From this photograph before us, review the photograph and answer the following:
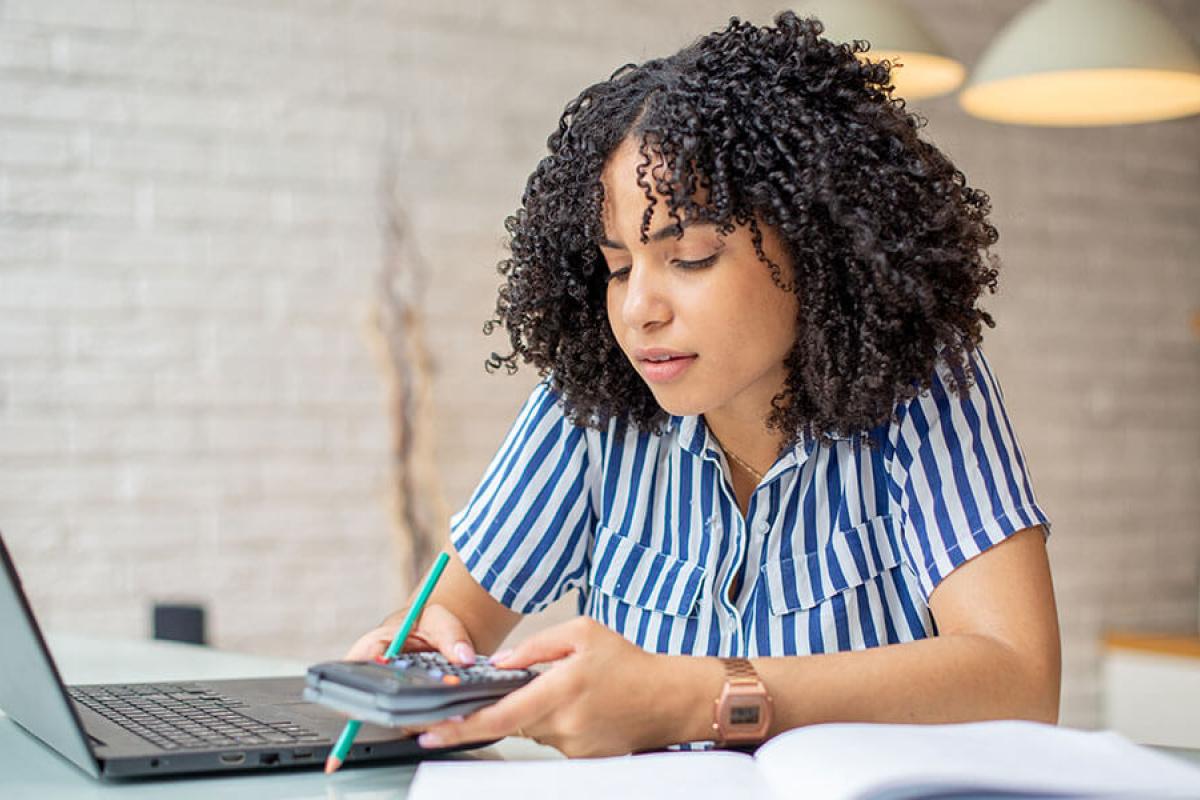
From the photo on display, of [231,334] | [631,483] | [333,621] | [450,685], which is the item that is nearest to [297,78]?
[231,334]

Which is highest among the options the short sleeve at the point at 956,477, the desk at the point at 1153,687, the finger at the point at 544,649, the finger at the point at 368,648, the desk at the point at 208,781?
the short sleeve at the point at 956,477

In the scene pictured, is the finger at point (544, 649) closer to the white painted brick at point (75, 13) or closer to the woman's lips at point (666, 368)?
the woman's lips at point (666, 368)

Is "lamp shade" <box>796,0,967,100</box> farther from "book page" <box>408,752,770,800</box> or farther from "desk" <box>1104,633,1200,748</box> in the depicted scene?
"desk" <box>1104,633,1200,748</box>

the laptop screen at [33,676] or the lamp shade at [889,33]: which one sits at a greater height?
the lamp shade at [889,33]

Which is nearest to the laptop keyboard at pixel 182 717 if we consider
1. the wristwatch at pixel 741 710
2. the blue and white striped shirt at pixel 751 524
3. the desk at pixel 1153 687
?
the wristwatch at pixel 741 710

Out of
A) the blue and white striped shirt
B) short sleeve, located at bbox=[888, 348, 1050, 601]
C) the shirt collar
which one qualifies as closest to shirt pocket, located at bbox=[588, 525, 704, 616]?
the blue and white striped shirt

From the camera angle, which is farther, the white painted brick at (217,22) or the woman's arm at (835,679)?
the white painted brick at (217,22)

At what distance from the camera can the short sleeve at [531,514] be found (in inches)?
55.4

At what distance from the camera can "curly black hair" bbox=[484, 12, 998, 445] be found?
3.89 ft

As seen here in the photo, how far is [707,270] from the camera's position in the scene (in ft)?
3.91

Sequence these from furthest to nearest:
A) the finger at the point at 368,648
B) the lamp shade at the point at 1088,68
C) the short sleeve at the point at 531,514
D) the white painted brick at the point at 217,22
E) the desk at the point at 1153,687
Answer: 1. the desk at the point at 1153,687
2. the white painted brick at the point at 217,22
3. the lamp shade at the point at 1088,68
4. the short sleeve at the point at 531,514
5. the finger at the point at 368,648

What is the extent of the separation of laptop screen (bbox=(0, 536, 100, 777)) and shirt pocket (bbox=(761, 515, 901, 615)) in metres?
0.65

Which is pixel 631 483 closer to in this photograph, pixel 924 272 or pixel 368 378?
pixel 924 272

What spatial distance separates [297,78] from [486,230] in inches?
18.1
